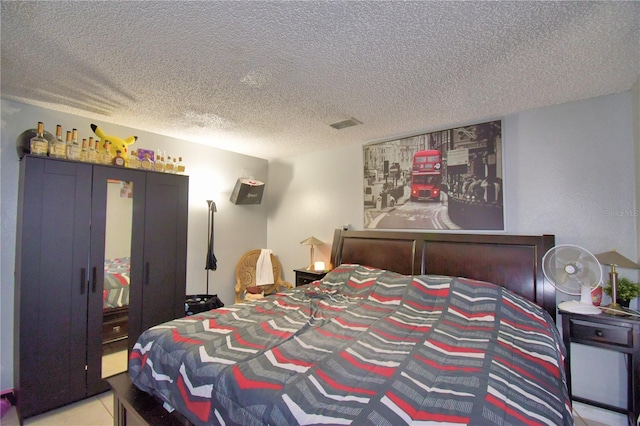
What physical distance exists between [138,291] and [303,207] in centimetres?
226

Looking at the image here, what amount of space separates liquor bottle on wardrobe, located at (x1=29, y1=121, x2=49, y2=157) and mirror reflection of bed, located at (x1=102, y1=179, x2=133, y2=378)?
48 cm

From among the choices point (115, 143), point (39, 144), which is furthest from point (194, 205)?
point (39, 144)

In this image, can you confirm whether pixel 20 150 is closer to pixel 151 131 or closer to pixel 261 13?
pixel 151 131

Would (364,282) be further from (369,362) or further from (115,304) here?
(115,304)

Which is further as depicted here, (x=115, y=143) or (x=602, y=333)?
(x=115, y=143)

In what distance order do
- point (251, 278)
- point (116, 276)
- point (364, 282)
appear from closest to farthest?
point (116, 276) < point (364, 282) < point (251, 278)

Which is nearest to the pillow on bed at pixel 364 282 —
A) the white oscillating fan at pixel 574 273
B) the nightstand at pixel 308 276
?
the nightstand at pixel 308 276

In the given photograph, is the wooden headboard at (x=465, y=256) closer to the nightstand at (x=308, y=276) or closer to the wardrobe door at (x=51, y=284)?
the nightstand at (x=308, y=276)

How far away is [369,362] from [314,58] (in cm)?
181

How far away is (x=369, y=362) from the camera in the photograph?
139 centimetres

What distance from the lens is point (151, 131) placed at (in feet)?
10.5

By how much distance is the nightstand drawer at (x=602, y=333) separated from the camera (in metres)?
1.88

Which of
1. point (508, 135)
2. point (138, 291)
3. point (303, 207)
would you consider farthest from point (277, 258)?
point (508, 135)

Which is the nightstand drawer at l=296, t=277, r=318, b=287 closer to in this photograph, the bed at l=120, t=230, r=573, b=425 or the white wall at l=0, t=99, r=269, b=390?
the bed at l=120, t=230, r=573, b=425
